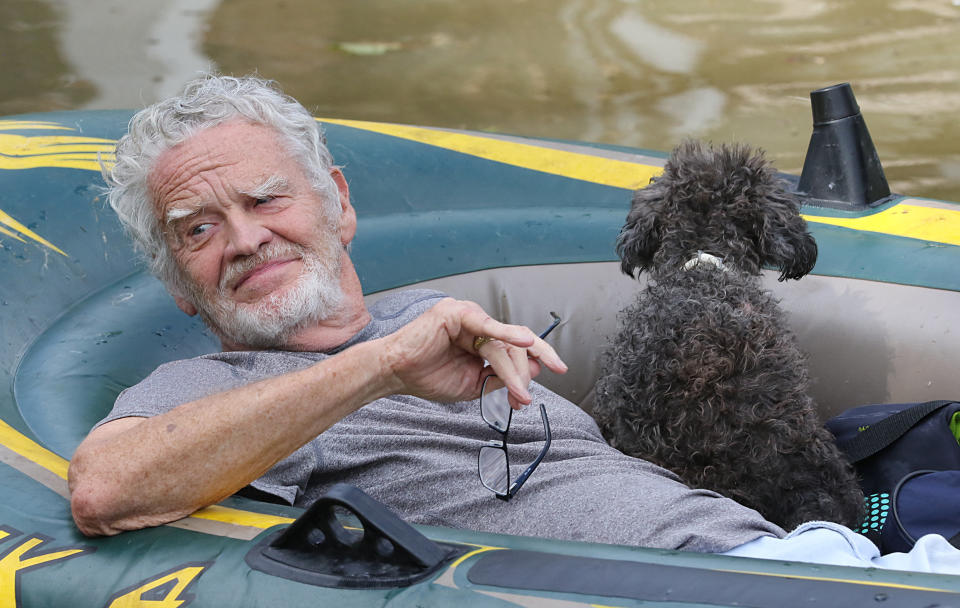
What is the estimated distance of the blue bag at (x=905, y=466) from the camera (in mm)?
1267

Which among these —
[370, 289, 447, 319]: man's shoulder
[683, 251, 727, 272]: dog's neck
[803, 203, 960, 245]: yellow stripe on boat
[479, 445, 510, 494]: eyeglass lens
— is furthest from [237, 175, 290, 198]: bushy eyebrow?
[803, 203, 960, 245]: yellow stripe on boat

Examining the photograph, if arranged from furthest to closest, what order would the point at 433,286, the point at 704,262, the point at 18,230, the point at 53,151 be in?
1. the point at 433,286
2. the point at 53,151
3. the point at 18,230
4. the point at 704,262

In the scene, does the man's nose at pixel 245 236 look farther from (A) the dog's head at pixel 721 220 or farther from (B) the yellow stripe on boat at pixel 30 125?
(B) the yellow stripe on boat at pixel 30 125

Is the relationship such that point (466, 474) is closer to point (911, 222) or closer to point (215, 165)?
point (215, 165)

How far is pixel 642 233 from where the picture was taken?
160 centimetres

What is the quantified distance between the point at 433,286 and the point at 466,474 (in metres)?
0.81

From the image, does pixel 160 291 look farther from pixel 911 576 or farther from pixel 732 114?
pixel 732 114

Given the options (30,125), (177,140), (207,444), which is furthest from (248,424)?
(30,125)

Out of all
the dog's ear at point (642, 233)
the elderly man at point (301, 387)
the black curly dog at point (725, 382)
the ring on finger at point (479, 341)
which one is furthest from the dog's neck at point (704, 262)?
the ring on finger at point (479, 341)

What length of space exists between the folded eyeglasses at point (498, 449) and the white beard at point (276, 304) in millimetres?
375

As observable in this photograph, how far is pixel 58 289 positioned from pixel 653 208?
1.12 meters

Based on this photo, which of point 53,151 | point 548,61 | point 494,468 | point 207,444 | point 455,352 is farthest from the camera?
point 548,61

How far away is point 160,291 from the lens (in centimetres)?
182

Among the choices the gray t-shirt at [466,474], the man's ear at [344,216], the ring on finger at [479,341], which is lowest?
the gray t-shirt at [466,474]
